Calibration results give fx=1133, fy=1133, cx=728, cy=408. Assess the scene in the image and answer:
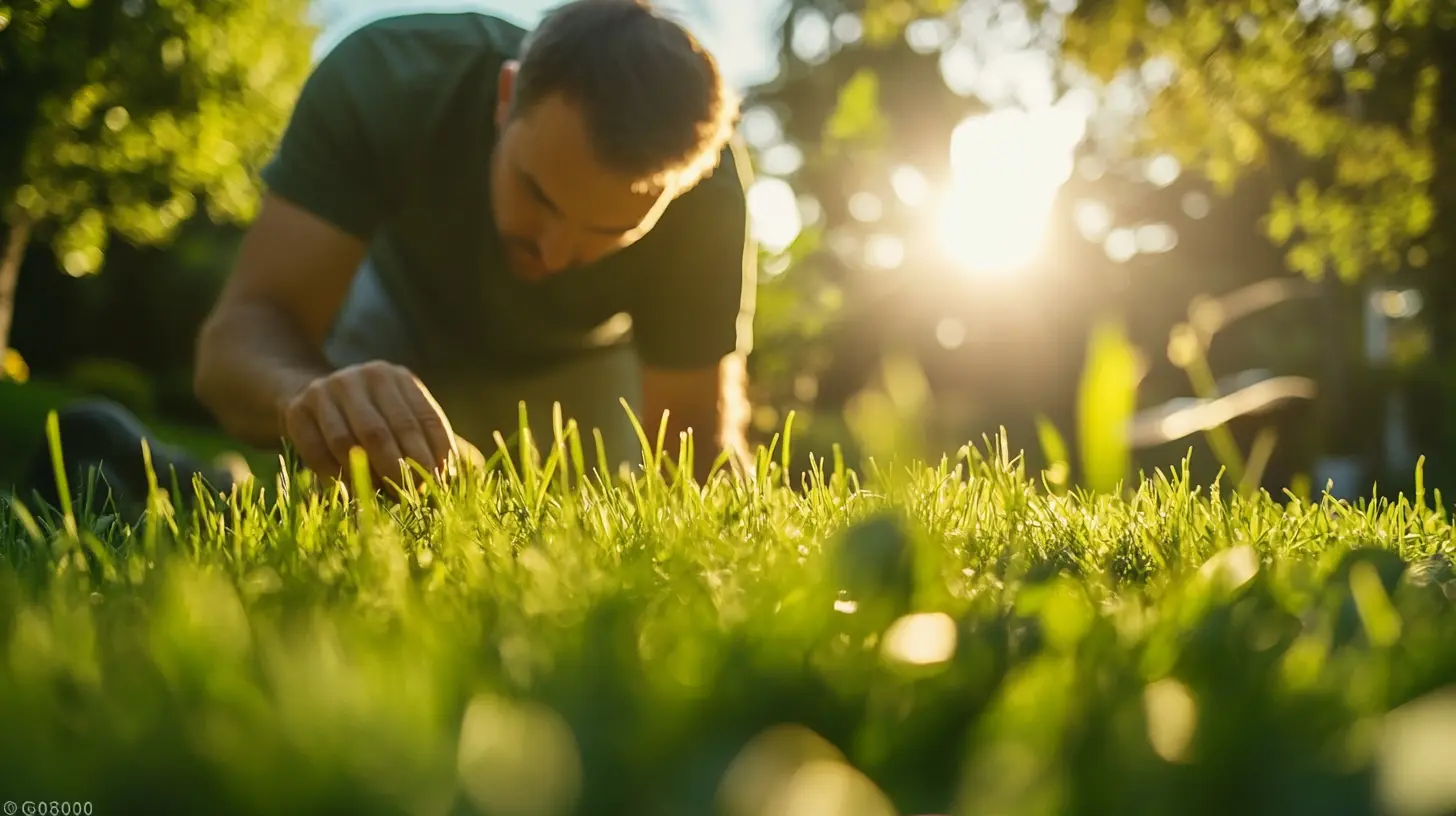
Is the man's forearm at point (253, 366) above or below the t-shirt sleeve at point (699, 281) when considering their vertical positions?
below

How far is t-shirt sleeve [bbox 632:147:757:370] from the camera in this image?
167 inches

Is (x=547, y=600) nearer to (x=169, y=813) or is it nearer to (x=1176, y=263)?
(x=169, y=813)

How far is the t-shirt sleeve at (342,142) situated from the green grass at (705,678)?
2408mm

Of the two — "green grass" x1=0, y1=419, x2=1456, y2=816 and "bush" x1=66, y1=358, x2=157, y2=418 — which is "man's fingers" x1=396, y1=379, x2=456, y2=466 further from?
"bush" x1=66, y1=358, x2=157, y2=418

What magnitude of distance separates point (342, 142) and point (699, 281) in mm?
1369

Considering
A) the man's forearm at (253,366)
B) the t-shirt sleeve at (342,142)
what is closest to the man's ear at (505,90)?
the t-shirt sleeve at (342,142)

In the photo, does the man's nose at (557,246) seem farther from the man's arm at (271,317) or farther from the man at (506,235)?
the man's arm at (271,317)

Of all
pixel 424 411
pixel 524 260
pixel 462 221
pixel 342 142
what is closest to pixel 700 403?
pixel 524 260

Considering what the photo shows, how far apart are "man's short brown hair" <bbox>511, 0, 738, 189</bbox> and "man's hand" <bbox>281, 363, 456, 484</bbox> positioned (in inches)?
55.5

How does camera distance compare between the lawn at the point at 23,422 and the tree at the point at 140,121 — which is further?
the lawn at the point at 23,422

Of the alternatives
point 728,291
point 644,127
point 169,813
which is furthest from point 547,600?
point 728,291

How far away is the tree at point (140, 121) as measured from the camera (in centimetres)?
637

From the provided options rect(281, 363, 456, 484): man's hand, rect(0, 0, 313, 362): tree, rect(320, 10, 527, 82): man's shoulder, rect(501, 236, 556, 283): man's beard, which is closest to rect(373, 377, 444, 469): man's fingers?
rect(281, 363, 456, 484): man's hand

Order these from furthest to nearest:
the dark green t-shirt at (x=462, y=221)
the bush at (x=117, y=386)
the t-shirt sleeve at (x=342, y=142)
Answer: the bush at (x=117, y=386)
the dark green t-shirt at (x=462, y=221)
the t-shirt sleeve at (x=342, y=142)
